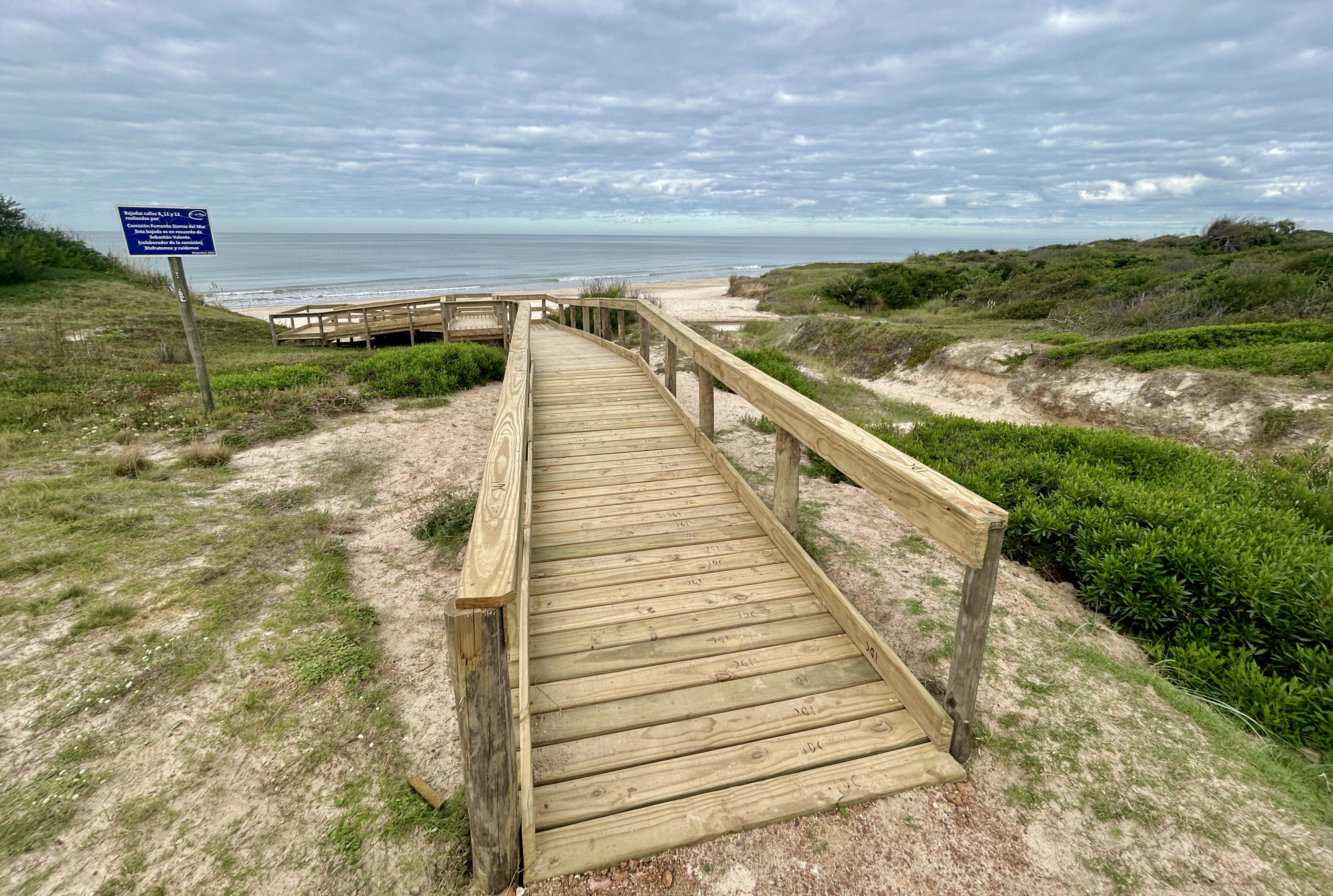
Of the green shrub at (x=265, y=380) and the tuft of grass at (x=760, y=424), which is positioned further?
the green shrub at (x=265, y=380)

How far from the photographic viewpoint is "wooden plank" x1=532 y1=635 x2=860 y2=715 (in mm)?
2664

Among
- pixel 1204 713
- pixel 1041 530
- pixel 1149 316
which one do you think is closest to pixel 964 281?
pixel 1149 316

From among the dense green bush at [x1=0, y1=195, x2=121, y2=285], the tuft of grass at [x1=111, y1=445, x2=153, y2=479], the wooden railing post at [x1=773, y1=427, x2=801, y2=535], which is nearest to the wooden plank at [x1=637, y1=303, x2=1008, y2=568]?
the wooden railing post at [x1=773, y1=427, x2=801, y2=535]

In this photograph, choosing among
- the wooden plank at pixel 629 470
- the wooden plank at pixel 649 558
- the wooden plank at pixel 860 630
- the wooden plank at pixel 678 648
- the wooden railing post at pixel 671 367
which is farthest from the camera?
the wooden railing post at pixel 671 367

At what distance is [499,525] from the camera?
217cm

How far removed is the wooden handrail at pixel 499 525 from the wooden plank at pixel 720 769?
83 centimetres

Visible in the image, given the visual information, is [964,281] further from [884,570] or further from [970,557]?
[970,557]

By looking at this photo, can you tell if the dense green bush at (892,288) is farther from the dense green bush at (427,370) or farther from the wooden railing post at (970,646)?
the wooden railing post at (970,646)

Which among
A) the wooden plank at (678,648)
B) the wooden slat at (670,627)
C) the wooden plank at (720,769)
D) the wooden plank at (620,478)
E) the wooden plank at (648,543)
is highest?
the wooden plank at (620,478)

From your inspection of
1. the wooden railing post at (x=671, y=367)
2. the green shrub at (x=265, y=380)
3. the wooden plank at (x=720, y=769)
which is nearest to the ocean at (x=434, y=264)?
the green shrub at (x=265, y=380)

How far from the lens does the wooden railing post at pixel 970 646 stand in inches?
82.6

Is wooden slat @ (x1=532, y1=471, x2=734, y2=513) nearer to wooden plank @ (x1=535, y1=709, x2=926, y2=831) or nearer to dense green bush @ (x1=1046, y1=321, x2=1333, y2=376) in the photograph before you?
wooden plank @ (x1=535, y1=709, x2=926, y2=831)

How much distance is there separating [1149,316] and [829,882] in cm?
1723

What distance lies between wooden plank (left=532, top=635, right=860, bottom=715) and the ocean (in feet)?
84.0
